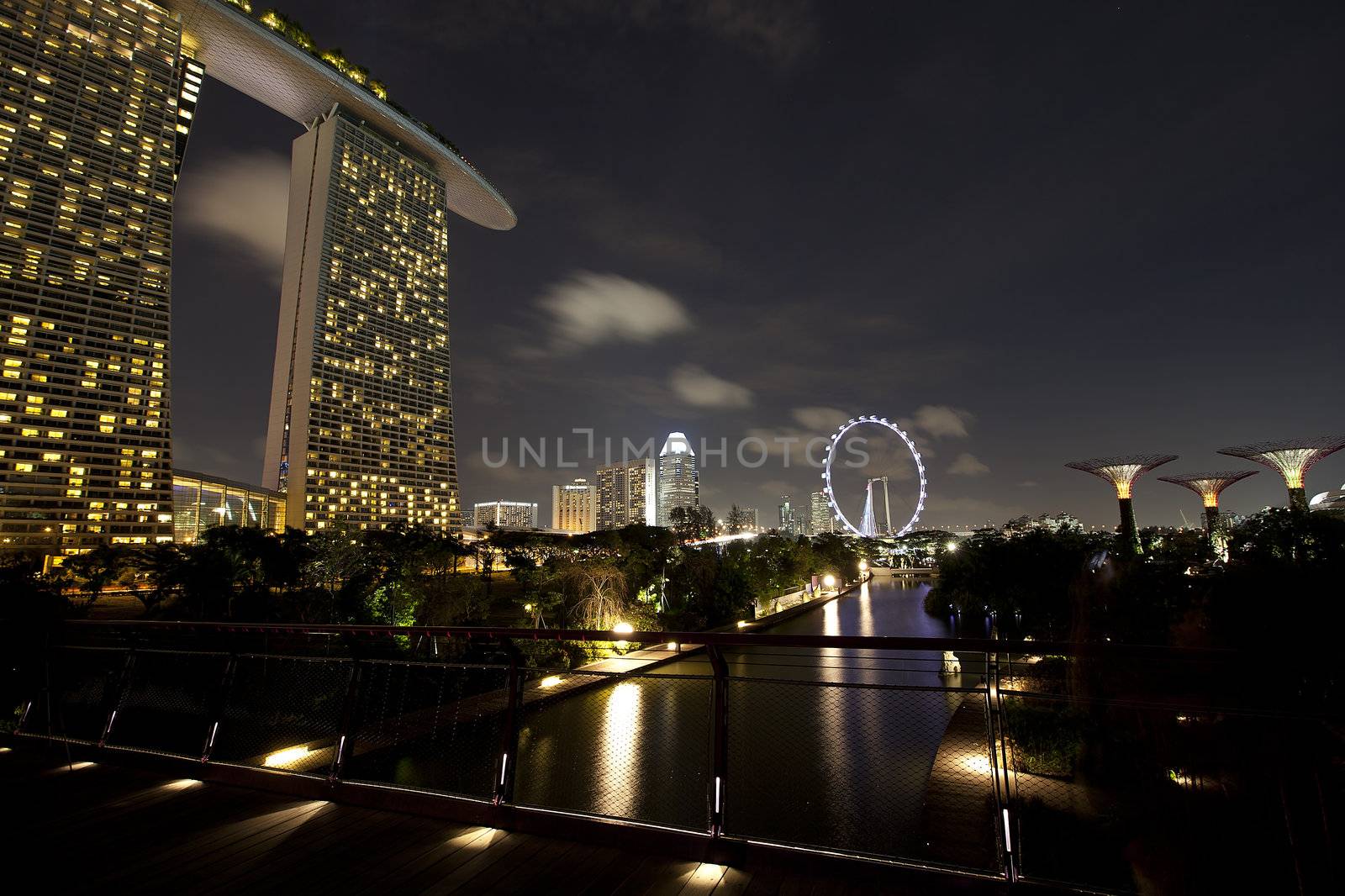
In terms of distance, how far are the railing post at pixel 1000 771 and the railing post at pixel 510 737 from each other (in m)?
3.02

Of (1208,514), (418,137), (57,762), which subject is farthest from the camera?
(418,137)

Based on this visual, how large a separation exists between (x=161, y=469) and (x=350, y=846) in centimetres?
7852

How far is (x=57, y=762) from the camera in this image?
597 cm

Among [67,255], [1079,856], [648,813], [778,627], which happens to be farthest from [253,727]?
[67,255]

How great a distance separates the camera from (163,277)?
232 ft

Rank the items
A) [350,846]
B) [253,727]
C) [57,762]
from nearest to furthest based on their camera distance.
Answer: [350,846]
[57,762]
[253,727]

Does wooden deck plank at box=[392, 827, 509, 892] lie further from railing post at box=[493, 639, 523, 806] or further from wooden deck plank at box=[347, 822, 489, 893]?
railing post at box=[493, 639, 523, 806]

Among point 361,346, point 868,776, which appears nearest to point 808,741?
point 868,776

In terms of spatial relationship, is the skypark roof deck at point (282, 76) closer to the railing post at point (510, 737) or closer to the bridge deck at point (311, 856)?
the bridge deck at point (311, 856)

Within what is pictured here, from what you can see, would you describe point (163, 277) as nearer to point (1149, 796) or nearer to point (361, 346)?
point (361, 346)

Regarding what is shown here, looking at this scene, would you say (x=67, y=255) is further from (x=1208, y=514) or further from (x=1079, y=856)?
(x=1208, y=514)

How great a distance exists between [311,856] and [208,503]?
3978 inches

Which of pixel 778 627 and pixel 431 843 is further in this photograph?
pixel 778 627

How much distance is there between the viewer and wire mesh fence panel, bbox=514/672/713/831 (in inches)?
562
